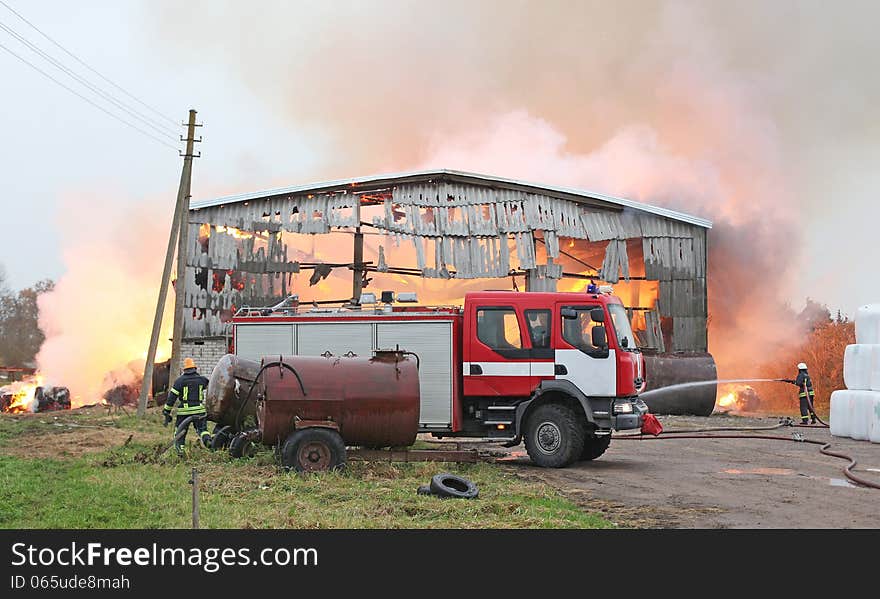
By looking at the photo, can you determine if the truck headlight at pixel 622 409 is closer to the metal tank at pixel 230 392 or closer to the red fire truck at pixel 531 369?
the red fire truck at pixel 531 369

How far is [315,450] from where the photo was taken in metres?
12.3

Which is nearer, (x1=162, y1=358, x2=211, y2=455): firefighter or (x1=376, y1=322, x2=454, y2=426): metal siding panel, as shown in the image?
(x1=376, y1=322, x2=454, y2=426): metal siding panel

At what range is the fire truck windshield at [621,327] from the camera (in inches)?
558

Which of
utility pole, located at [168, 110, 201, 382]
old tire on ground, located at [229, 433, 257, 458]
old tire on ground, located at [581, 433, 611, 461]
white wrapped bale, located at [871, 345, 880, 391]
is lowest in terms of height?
old tire on ground, located at [581, 433, 611, 461]

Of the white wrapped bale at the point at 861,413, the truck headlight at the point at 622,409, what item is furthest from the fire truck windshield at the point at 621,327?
the white wrapped bale at the point at 861,413

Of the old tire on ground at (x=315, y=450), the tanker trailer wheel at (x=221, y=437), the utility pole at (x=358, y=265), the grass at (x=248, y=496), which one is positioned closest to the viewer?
the grass at (x=248, y=496)

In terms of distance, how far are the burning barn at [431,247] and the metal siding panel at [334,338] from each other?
12.9 meters

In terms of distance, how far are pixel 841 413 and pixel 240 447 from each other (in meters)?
14.1

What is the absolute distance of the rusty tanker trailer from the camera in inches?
481

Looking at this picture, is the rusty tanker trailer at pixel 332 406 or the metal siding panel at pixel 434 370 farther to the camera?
the metal siding panel at pixel 434 370

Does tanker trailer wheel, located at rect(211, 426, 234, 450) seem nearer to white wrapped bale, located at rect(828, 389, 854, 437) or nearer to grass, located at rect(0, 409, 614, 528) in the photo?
grass, located at rect(0, 409, 614, 528)

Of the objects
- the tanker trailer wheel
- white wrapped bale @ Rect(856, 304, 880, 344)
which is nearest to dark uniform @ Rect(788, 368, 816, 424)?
white wrapped bale @ Rect(856, 304, 880, 344)

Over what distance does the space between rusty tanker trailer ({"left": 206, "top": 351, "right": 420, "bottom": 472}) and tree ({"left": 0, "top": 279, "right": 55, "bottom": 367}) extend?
54742 millimetres
